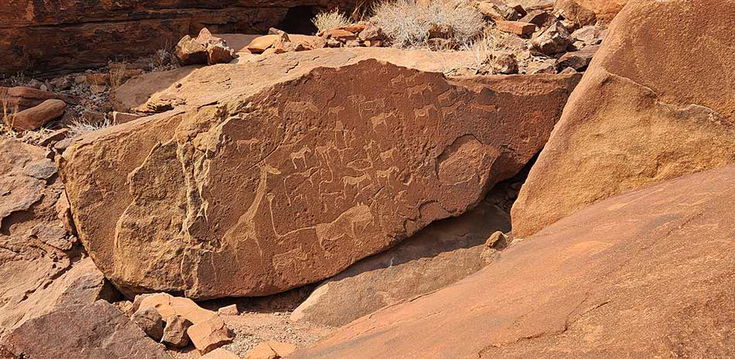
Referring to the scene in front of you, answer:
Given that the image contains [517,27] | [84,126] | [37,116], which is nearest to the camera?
[84,126]

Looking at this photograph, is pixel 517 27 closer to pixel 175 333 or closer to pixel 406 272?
pixel 406 272

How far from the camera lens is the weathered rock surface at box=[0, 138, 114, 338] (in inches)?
152

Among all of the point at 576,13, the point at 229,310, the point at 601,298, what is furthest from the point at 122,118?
the point at 601,298

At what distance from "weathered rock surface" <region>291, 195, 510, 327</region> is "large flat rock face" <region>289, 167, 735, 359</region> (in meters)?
0.67

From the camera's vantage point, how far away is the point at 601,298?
6.22ft

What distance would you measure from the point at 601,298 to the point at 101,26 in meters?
5.98

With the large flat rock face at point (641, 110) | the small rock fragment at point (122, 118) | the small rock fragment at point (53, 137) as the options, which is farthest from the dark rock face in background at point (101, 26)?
the large flat rock face at point (641, 110)

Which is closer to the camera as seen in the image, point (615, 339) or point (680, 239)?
point (615, 339)

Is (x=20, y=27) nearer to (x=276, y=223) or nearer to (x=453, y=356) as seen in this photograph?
(x=276, y=223)

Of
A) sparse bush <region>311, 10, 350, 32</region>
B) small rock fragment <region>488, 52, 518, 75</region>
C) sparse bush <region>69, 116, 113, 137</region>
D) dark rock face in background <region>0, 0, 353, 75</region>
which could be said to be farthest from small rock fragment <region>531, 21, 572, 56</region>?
sparse bush <region>69, 116, 113, 137</region>

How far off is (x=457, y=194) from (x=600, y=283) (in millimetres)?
2100

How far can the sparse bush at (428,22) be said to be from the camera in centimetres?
634

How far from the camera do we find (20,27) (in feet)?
21.1

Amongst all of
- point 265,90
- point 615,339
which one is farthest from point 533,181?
point 615,339
